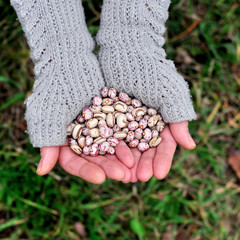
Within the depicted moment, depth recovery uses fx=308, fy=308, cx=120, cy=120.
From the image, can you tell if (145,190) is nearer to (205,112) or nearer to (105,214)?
(105,214)

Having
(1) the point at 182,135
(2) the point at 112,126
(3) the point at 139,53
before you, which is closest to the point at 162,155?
(1) the point at 182,135

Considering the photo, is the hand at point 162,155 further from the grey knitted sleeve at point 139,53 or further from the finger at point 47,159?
the finger at point 47,159

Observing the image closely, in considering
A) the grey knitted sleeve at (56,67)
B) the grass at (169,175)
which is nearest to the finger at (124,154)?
the grey knitted sleeve at (56,67)

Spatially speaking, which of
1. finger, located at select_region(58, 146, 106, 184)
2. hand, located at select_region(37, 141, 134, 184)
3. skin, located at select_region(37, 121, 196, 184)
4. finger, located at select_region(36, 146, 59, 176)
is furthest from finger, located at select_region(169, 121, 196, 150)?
finger, located at select_region(36, 146, 59, 176)

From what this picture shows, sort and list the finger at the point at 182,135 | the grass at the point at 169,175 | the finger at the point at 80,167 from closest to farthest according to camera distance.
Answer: the finger at the point at 80,167 → the finger at the point at 182,135 → the grass at the point at 169,175

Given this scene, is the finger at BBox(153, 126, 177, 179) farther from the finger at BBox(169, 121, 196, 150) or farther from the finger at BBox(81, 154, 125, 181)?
the finger at BBox(81, 154, 125, 181)

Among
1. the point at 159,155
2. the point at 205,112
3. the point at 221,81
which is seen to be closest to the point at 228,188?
the point at 205,112
